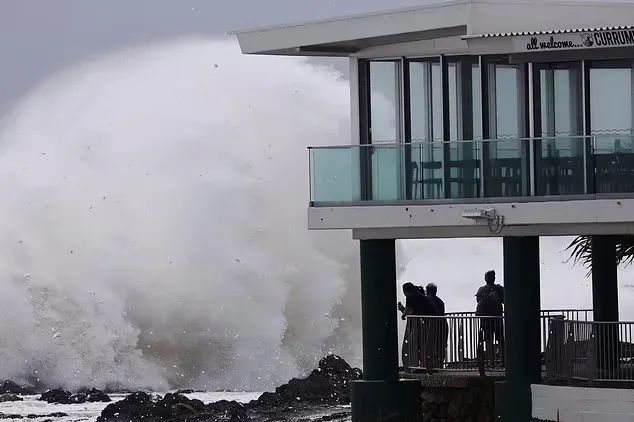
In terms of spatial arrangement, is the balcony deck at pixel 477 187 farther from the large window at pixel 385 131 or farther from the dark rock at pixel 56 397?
the dark rock at pixel 56 397

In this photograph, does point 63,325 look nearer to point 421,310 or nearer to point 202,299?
point 202,299

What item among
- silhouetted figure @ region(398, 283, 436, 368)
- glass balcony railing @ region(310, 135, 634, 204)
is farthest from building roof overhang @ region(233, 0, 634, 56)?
silhouetted figure @ region(398, 283, 436, 368)

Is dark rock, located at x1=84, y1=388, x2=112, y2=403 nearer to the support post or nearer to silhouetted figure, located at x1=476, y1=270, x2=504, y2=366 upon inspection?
silhouetted figure, located at x1=476, y1=270, x2=504, y2=366

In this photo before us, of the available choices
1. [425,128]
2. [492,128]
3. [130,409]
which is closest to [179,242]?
[130,409]

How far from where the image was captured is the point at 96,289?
57.1 m

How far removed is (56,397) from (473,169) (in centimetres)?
1593

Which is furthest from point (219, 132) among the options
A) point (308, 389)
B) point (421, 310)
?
point (421, 310)

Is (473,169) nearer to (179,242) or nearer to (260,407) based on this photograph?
(260,407)

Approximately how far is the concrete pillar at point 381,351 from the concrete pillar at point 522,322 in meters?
2.42

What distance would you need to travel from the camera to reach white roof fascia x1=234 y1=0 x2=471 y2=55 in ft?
109

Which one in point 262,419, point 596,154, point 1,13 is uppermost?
point 1,13

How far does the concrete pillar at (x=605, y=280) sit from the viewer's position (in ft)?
120

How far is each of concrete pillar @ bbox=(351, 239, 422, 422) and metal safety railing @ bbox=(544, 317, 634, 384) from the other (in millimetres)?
2858

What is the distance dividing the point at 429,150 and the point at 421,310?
2.97m
